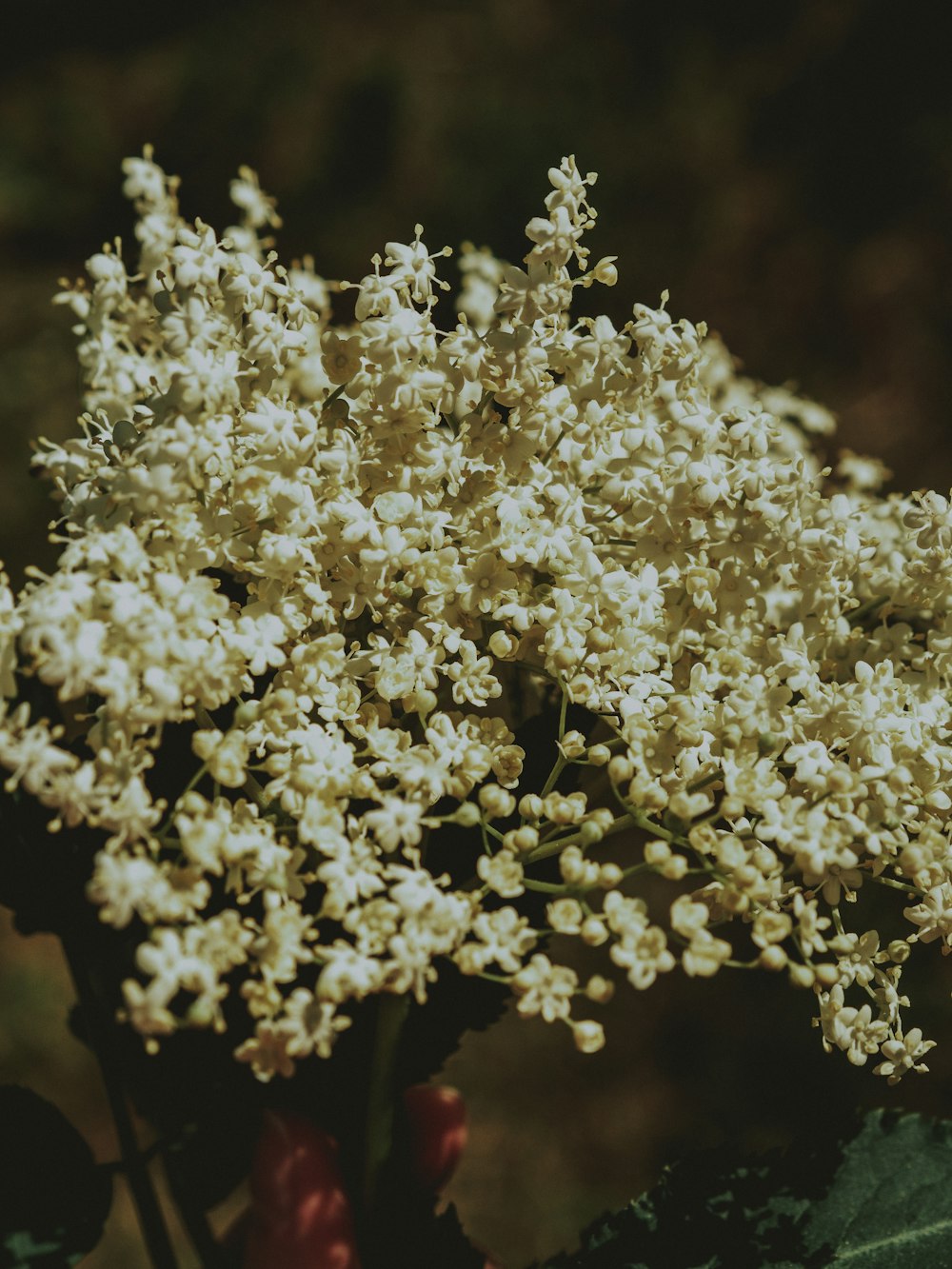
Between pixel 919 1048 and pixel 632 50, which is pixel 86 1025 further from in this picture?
pixel 632 50

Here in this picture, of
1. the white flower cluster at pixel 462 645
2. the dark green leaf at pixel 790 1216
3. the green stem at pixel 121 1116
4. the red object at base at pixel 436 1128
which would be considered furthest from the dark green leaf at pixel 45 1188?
the red object at base at pixel 436 1128

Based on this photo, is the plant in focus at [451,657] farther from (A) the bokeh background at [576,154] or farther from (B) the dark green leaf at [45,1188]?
(A) the bokeh background at [576,154]

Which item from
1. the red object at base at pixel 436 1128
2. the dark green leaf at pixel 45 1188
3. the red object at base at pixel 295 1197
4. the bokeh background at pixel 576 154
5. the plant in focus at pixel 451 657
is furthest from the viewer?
the bokeh background at pixel 576 154

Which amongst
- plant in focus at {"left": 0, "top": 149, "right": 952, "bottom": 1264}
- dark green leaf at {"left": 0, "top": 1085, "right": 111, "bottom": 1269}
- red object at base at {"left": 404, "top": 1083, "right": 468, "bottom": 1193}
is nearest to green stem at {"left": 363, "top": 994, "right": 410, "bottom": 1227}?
plant in focus at {"left": 0, "top": 149, "right": 952, "bottom": 1264}

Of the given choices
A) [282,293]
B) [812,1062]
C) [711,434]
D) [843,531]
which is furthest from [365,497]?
[812,1062]

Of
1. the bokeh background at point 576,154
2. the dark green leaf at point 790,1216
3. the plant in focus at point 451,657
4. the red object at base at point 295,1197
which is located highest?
the bokeh background at point 576,154

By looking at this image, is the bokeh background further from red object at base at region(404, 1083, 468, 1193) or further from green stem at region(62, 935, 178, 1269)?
green stem at region(62, 935, 178, 1269)

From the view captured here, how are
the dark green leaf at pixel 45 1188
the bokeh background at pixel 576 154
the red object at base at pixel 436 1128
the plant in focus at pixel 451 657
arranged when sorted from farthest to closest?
the bokeh background at pixel 576 154 < the red object at base at pixel 436 1128 < the dark green leaf at pixel 45 1188 < the plant in focus at pixel 451 657
